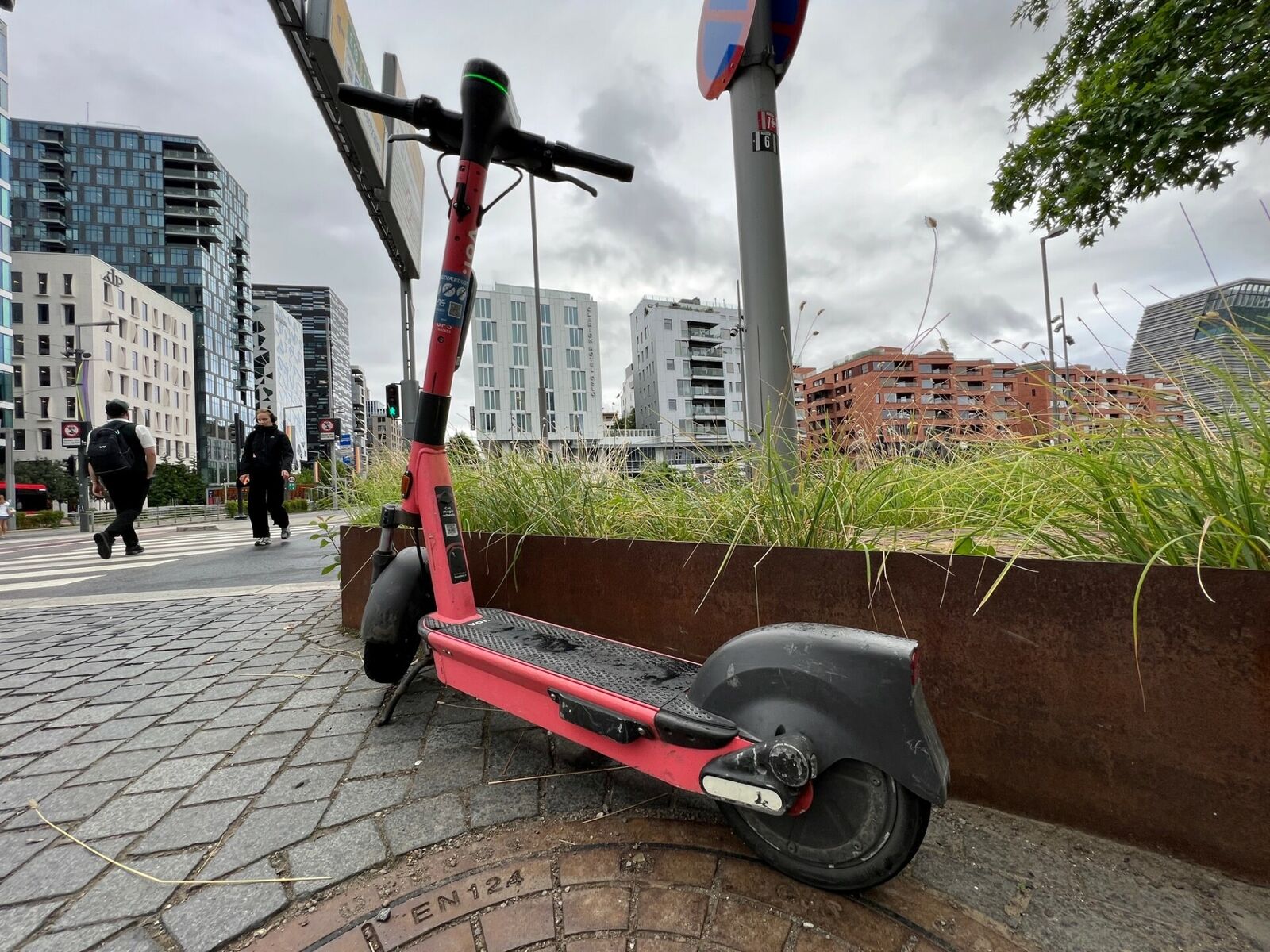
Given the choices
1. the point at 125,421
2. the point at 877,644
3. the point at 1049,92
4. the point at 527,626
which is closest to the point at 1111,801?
the point at 877,644

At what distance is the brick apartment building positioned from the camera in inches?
74.7

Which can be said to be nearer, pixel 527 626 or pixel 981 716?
pixel 981 716

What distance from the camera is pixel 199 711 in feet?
7.72

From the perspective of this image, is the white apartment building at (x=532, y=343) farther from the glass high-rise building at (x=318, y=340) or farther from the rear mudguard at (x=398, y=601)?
the glass high-rise building at (x=318, y=340)

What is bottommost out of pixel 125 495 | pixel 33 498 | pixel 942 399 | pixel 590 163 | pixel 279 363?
pixel 125 495

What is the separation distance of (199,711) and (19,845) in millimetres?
883

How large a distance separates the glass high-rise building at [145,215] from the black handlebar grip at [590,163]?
8045 cm

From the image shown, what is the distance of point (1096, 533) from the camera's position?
4.91 feet

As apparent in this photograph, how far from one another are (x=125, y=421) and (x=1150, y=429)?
29.9 ft

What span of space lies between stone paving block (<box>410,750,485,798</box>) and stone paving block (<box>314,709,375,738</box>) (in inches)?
17.3

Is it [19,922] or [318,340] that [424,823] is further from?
[318,340]

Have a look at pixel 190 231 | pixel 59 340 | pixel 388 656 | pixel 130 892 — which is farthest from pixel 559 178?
pixel 190 231

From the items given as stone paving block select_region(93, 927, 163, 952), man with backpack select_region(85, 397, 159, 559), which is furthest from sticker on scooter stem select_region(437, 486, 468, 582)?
man with backpack select_region(85, 397, 159, 559)

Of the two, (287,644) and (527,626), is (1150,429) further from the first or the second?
(287,644)
